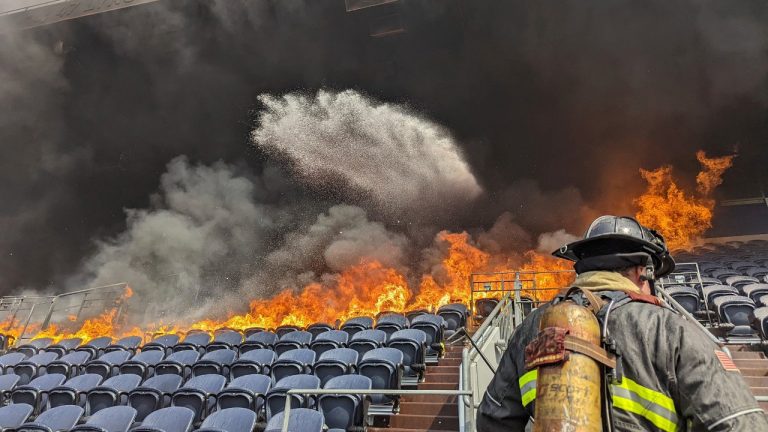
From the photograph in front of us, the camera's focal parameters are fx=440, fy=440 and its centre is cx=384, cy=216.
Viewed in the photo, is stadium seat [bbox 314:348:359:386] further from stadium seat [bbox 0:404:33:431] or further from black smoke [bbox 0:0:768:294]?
black smoke [bbox 0:0:768:294]

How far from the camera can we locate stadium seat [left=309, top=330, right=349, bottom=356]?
805cm

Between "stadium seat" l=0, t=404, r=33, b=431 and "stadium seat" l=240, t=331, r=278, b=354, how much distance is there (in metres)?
3.37

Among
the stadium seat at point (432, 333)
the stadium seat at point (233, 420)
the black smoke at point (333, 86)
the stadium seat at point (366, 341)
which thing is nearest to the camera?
the stadium seat at point (233, 420)

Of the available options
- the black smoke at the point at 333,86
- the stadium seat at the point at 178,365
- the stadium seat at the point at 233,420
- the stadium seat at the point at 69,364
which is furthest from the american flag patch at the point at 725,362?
the black smoke at the point at 333,86

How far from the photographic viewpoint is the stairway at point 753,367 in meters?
5.54

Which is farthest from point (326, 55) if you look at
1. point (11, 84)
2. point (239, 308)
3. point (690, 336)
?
point (690, 336)

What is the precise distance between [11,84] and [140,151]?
16.8 feet

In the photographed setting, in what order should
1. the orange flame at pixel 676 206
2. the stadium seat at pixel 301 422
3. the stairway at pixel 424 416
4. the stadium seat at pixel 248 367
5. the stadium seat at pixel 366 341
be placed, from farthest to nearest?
the orange flame at pixel 676 206, the stadium seat at pixel 366 341, the stadium seat at pixel 248 367, the stairway at pixel 424 416, the stadium seat at pixel 301 422

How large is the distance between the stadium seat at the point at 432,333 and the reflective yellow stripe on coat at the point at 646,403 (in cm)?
662

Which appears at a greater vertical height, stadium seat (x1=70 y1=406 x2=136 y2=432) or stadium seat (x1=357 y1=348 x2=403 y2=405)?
stadium seat (x1=357 y1=348 x2=403 y2=405)

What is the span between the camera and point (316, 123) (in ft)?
64.0

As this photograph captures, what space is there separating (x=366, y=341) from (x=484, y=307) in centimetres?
537

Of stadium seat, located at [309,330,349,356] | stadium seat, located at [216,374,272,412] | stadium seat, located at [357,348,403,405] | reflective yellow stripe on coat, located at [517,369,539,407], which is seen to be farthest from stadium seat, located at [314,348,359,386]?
reflective yellow stripe on coat, located at [517,369,539,407]

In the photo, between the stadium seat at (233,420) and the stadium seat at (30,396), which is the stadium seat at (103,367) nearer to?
the stadium seat at (30,396)
